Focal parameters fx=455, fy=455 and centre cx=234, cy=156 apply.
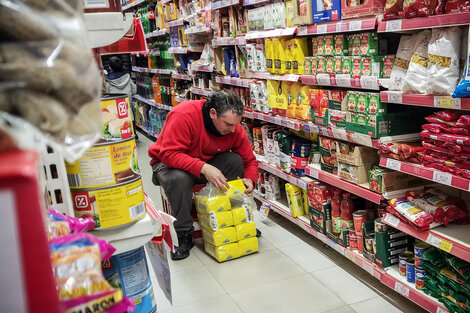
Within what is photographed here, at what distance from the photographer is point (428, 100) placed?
229cm

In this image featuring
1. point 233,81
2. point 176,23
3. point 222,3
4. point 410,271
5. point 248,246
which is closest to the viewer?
point 410,271

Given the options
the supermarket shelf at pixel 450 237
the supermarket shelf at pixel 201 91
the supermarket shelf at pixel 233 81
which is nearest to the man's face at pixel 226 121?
the supermarket shelf at pixel 233 81

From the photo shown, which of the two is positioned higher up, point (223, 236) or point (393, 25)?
point (393, 25)

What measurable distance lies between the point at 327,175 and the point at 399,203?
2.61ft

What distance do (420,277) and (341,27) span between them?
1584mm

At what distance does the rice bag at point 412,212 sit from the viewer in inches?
96.2

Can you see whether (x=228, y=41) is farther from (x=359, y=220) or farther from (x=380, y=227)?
(x=380, y=227)

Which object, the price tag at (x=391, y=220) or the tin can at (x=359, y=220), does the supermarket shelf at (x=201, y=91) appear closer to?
the tin can at (x=359, y=220)

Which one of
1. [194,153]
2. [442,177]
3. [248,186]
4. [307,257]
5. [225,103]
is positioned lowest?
[307,257]

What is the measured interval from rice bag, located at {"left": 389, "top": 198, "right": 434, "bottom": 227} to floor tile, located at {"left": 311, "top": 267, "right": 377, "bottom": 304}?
2.16 feet

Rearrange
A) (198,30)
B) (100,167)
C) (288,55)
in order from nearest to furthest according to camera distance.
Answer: (100,167), (288,55), (198,30)

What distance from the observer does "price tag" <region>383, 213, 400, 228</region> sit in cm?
267

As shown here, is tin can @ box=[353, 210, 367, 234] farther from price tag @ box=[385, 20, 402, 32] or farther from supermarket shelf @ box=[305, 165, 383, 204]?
price tag @ box=[385, 20, 402, 32]

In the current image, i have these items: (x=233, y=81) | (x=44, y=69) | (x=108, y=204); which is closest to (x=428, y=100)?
(x=108, y=204)
